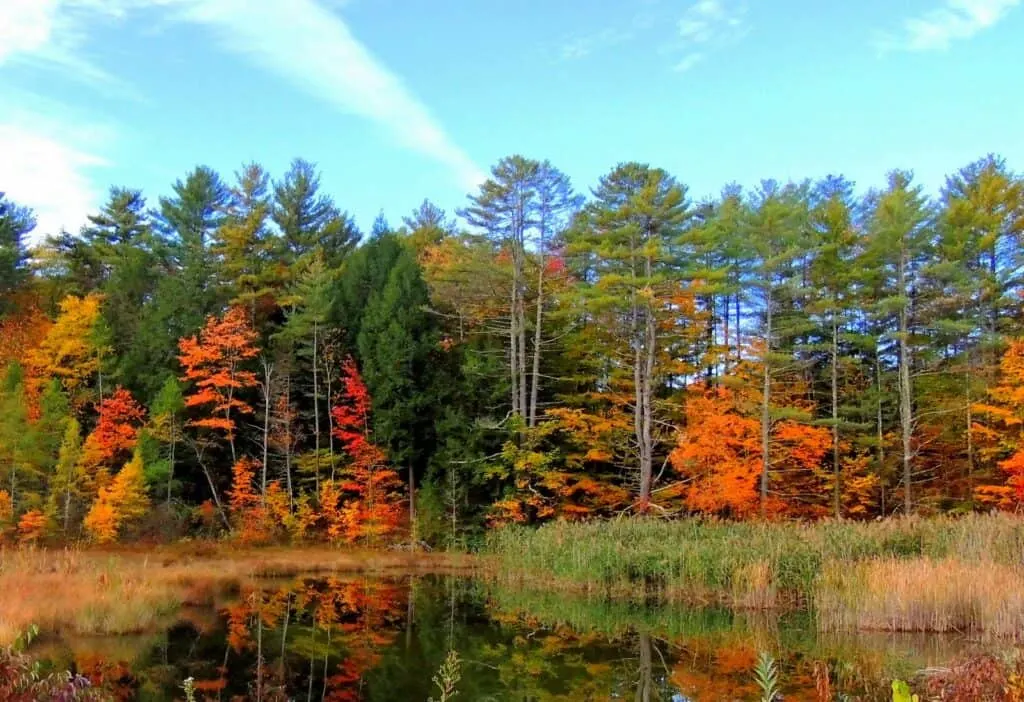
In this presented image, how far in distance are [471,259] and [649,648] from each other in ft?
67.8

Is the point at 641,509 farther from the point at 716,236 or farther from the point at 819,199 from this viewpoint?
the point at 819,199

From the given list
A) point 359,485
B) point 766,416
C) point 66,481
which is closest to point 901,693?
point 766,416

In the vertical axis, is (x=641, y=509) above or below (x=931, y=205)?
below

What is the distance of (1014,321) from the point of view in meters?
30.0

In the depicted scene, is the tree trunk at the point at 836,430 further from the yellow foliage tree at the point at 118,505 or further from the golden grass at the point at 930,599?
the yellow foliage tree at the point at 118,505

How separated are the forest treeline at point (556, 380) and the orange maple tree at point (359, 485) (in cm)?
13

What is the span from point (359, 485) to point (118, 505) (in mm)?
7974

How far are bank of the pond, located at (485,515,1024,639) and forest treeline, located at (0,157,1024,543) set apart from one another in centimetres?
752

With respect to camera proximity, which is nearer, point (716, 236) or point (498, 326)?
point (716, 236)

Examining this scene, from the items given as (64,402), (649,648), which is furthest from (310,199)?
(649,648)

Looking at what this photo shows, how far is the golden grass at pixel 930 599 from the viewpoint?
37.8 ft

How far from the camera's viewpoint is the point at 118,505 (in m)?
26.5

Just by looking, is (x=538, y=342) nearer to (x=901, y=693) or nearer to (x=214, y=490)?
(x=214, y=490)

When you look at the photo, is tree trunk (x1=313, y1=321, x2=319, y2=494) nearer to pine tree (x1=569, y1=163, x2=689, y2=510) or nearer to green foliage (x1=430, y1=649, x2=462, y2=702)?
pine tree (x1=569, y1=163, x2=689, y2=510)
